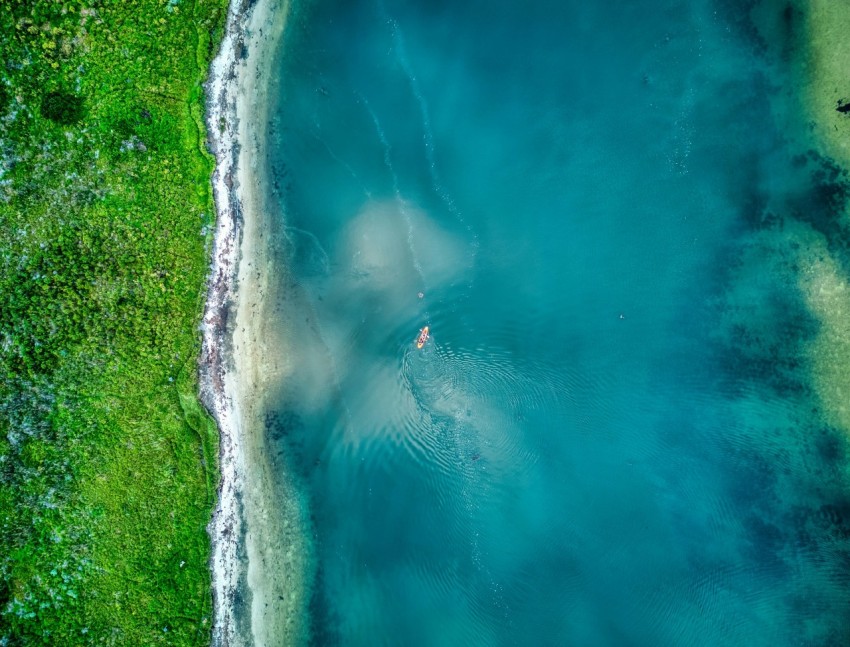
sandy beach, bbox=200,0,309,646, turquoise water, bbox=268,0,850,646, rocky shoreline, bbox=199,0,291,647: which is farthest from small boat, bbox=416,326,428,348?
rocky shoreline, bbox=199,0,291,647

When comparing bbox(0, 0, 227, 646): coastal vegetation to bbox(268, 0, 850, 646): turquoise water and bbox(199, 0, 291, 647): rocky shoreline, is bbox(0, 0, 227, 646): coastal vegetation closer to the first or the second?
bbox(199, 0, 291, 647): rocky shoreline

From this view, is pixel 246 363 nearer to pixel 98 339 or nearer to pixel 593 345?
pixel 98 339

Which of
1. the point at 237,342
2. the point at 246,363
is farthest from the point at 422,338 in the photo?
the point at 237,342

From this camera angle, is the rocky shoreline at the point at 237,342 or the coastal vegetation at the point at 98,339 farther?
the rocky shoreline at the point at 237,342

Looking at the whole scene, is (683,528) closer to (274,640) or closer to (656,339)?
(656,339)

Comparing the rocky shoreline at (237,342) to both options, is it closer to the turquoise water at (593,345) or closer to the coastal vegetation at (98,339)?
the coastal vegetation at (98,339)

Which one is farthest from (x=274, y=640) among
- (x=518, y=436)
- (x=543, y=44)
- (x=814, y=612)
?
(x=543, y=44)

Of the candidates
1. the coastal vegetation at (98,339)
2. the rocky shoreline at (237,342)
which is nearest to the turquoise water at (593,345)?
the rocky shoreline at (237,342)
